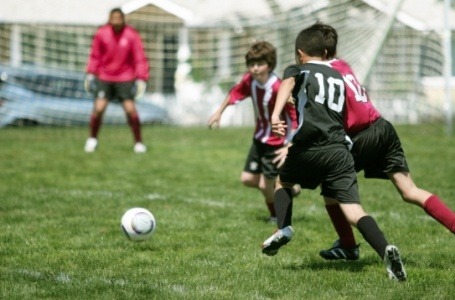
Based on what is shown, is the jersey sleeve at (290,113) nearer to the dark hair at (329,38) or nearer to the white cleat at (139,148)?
the dark hair at (329,38)

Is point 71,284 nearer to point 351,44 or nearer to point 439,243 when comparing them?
point 439,243

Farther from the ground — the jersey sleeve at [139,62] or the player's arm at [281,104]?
the player's arm at [281,104]

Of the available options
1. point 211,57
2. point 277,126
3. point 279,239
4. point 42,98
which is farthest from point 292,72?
point 42,98

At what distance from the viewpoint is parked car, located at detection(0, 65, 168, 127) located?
17641 mm

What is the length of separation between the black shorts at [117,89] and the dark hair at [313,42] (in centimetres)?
727

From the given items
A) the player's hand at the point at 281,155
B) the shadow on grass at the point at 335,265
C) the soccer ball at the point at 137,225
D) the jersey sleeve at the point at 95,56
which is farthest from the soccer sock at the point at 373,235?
the jersey sleeve at the point at 95,56

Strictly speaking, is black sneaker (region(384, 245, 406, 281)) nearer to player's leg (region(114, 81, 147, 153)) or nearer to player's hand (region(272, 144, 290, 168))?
player's hand (region(272, 144, 290, 168))

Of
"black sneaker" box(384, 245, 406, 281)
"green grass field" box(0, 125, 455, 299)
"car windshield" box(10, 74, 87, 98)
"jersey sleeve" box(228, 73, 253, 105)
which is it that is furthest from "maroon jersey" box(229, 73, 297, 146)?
"car windshield" box(10, 74, 87, 98)

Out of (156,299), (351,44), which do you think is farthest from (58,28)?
(156,299)

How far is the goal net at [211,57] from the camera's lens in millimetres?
14688

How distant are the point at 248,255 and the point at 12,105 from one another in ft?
42.1

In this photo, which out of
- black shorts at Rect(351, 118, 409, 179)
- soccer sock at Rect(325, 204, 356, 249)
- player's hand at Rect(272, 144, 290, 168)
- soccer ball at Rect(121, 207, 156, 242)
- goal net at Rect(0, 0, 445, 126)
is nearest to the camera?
black shorts at Rect(351, 118, 409, 179)

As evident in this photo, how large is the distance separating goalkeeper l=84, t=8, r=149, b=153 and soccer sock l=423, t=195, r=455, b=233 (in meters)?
7.42

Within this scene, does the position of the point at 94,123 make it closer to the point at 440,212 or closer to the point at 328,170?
the point at 328,170
